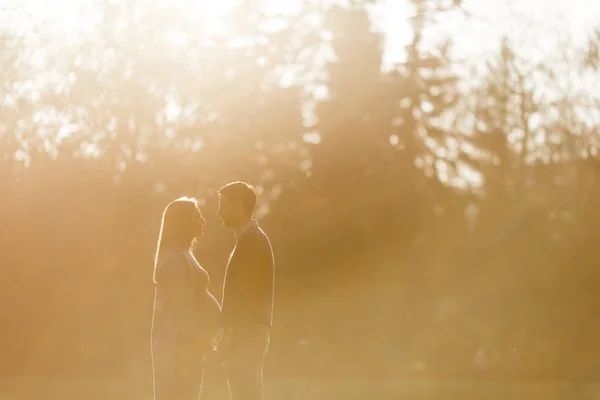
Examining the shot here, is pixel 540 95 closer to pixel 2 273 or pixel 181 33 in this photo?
pixel 181 33

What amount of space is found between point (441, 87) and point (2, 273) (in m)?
12.5

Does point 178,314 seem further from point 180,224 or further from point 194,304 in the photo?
point 180,224

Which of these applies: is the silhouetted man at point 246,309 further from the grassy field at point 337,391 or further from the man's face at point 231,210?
the grassy field at point 337,391

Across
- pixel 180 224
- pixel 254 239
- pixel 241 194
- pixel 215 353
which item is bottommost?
pixel 215 353

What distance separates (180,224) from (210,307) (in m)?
0.69

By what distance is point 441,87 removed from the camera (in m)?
31.2

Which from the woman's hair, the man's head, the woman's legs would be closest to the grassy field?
the woman's legs

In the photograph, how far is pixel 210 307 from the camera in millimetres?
8922

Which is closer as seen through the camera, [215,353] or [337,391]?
[215,353]

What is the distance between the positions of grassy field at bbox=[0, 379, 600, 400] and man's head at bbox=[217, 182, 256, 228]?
11642 millimetres

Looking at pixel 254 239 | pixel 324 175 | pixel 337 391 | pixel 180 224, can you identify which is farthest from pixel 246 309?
pixel 324 175

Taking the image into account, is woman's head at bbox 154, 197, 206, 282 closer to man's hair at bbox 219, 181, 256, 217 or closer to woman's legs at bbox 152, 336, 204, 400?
man's hair at bbox 219, 181, 256, 217

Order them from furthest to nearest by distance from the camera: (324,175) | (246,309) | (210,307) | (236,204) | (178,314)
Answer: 1. (324,175)
2. (210,307)
3. (178,314)
4. (236,204)
5. (246,309)

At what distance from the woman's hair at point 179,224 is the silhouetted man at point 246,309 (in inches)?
18.1
